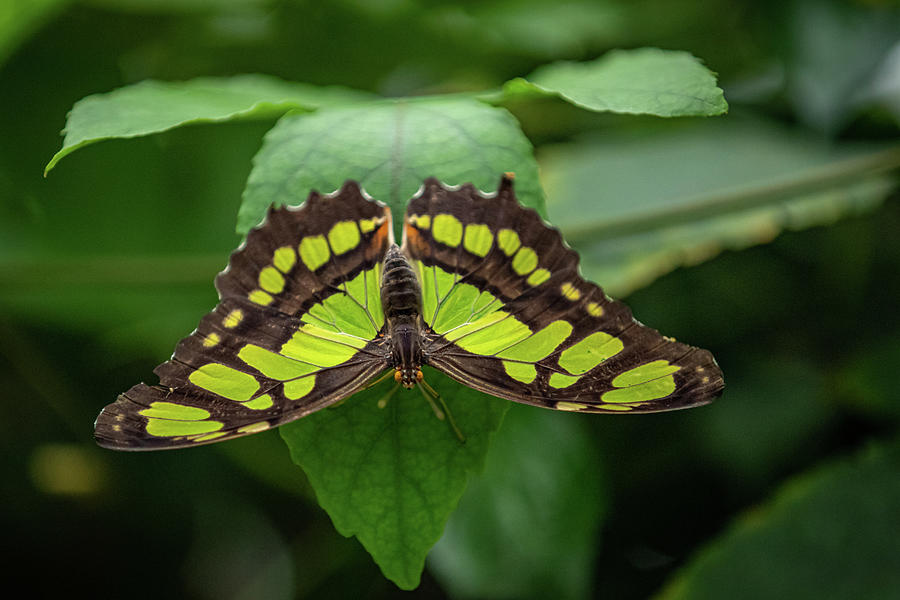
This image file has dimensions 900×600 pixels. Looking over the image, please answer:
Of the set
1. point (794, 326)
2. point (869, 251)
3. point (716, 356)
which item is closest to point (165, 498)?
point (716, 356)

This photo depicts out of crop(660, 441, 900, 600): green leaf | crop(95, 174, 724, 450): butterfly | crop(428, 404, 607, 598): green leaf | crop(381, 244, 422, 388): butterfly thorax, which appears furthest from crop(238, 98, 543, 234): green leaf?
crop(660, 441, 900, 600): green leaf

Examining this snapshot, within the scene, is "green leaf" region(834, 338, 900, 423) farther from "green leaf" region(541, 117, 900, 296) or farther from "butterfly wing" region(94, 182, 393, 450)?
"butterfly wing" region(94, 182, 393, 450)

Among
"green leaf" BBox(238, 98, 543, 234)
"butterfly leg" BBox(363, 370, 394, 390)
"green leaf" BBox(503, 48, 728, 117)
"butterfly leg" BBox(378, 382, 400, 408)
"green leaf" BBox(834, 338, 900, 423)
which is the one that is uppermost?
"green leaf" BBox(503, 48, 728, 117)

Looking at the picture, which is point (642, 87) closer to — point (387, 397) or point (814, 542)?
point (387, 397)

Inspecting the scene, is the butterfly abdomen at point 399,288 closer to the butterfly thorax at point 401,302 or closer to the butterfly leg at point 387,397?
the butterfly thorax at point 401,302

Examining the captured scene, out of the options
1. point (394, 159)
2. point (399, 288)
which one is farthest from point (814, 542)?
point (394, 159)

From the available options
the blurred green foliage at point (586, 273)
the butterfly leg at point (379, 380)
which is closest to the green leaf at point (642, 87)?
the butterfly leg at point (379, 380)
